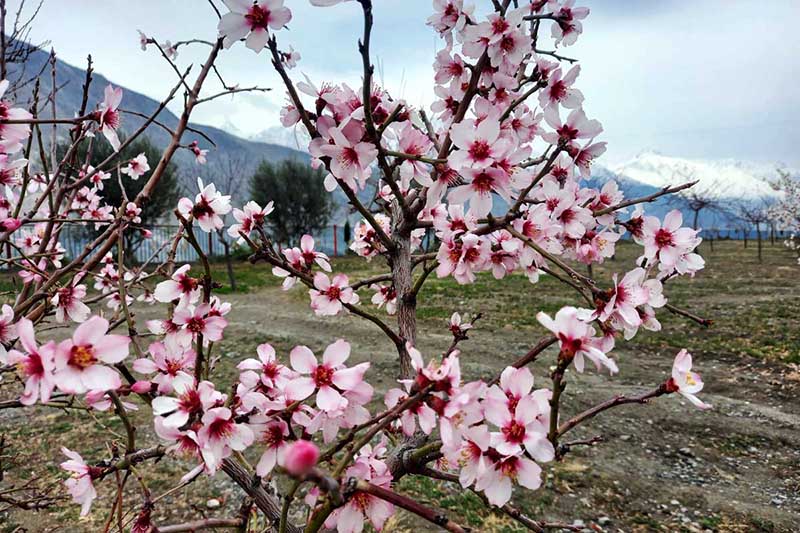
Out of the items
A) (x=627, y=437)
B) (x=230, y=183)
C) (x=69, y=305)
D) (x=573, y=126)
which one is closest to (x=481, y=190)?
(x=573, y=126)

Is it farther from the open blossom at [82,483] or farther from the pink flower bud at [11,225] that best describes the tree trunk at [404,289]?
the pink flower bud at [11,225]

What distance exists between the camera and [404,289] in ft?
4.94

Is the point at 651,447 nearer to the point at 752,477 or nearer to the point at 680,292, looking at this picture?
the point at 752,477

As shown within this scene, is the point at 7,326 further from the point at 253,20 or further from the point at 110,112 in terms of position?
the point at 253,20

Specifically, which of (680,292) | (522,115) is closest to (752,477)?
(522,115)

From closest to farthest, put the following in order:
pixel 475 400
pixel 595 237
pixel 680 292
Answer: pixel 475 400 < pixel 595 237 < pixel 680 292

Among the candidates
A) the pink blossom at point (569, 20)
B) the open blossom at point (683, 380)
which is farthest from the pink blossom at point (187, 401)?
the pink blossom at point (569, 20)

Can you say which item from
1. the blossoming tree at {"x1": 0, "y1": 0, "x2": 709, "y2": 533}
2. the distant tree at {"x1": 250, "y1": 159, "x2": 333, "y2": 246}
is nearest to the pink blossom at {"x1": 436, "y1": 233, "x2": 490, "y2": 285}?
the blossoming tree at {"x1": 0, "y1": 0, "x2": 709, "y2": 533}

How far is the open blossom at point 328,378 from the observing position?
0.89 meters

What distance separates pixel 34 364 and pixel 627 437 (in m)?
4.49

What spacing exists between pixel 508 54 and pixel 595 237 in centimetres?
62

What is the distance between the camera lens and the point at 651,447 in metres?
Result: 4.02

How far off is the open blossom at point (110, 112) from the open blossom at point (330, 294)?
737 millimetres

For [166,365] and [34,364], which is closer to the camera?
[34,364]
